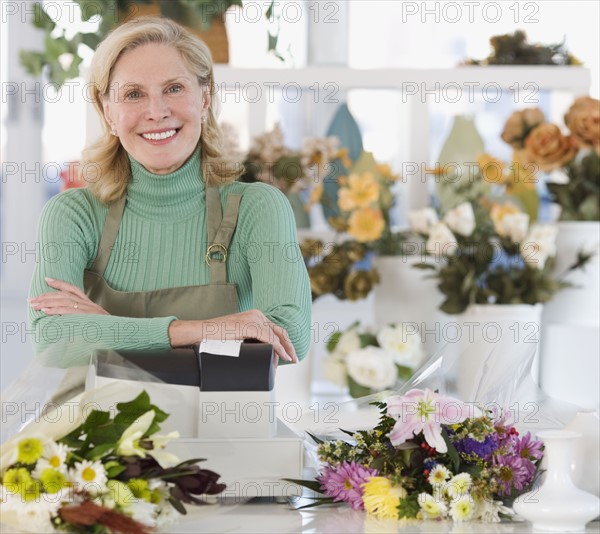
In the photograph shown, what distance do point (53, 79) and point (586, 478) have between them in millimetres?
2574

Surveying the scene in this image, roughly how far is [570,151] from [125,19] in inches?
54.3

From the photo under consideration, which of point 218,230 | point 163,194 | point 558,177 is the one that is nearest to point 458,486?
point 218,230

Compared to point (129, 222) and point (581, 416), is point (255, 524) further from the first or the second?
point (129, 222)

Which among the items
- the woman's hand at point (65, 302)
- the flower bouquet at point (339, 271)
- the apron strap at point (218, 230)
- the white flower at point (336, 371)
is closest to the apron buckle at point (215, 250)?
the apron strap at point (218, 230)

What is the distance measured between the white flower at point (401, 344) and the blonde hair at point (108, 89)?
1208mm

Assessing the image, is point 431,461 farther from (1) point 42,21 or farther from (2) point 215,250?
(1) point 42,21

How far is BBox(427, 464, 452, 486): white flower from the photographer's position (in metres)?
1.31

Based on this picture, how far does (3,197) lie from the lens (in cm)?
402

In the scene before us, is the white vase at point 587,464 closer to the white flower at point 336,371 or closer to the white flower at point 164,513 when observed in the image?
the white flower at point 164,513

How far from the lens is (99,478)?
1162 mm

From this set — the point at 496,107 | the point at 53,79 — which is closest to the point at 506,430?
the point at 53,79

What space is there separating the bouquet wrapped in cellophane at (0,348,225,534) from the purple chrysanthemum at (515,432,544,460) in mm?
408

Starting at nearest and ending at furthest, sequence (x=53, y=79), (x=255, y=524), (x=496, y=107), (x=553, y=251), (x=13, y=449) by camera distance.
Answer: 1. (x=13, y=449)
2. (x=255, y=524)
3. (x=553, y=251)
4. (x=53, y=79)
5. (x=496, y=107)

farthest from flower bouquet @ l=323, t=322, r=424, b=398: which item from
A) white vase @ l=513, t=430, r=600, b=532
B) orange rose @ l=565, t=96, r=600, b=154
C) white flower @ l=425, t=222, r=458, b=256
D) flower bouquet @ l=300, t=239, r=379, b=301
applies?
white vase @ l=513, t=430, r=600, b=532
